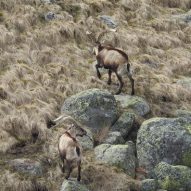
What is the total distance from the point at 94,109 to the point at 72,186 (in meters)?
4.03

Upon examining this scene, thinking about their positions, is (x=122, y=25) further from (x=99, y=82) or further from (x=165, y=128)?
(x=165, y=128)

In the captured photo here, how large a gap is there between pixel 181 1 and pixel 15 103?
16.1 m

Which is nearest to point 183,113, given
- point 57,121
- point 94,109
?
point 94,109

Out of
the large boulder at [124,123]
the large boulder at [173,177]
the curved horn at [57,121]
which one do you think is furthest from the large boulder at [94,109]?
the large boulder at [173,177]

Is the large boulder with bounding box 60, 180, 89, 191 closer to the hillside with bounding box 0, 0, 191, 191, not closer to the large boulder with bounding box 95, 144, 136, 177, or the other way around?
the hillside with bounding box 0, 0, 191, 191

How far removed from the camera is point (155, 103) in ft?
62.4

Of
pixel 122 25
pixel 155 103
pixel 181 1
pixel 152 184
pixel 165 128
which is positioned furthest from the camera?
pixel 181 1

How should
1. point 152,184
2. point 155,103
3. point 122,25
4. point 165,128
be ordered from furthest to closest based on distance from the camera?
point 122,25
point 155,103
point 165,128
point 152,184

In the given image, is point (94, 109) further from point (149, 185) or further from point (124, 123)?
point (149, 185)

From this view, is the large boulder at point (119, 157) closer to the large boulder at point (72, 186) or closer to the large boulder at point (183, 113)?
the large boulder at point (72, 186)

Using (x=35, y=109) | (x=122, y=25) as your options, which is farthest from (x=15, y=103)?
(x=122, y=25)

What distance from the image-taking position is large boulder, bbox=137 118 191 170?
1527cm

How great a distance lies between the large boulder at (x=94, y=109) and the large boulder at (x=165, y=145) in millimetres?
1630

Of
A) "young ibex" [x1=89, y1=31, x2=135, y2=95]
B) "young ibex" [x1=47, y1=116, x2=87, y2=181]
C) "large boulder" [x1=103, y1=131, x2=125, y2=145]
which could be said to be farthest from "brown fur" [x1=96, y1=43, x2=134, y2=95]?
"young ibex" [x1=47, y1=116, x2=87, y2=181]
